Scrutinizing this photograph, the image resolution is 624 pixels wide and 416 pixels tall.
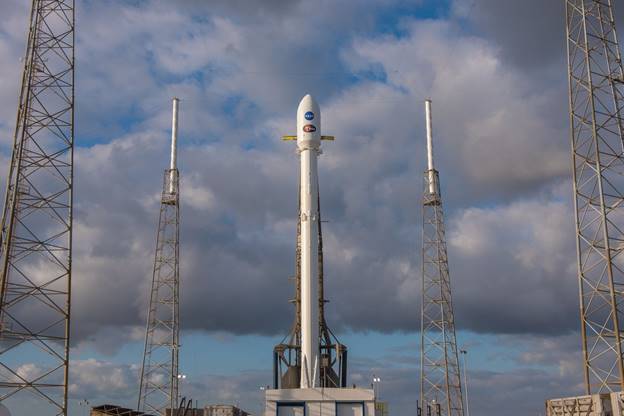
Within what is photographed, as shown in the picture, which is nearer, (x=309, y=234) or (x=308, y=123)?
(x=309, y=234)

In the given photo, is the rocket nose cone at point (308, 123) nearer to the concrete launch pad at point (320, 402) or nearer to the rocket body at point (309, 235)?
the rocket body at point (309, 235)

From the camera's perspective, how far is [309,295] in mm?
55406

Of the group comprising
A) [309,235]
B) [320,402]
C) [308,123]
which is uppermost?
[308,123]

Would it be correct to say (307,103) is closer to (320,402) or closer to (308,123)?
(308,123)

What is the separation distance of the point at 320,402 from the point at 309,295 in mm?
7986

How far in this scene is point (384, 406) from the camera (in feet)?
206

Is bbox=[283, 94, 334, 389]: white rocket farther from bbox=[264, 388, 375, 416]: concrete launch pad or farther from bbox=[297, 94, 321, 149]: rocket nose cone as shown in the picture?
bbox=[264, 388, 375, 416]: concrete launch pad

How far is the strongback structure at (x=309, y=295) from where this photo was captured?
181 feet

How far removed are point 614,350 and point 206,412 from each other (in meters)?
32.2

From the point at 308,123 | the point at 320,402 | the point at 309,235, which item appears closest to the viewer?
the point at 320,402

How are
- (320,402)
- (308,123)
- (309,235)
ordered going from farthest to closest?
(308,123), (309,235), (320,402)

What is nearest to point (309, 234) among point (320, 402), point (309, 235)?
point (309, 235)

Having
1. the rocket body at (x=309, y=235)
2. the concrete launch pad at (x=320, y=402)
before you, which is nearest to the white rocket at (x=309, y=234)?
the rocket body at (x=309, y=235)

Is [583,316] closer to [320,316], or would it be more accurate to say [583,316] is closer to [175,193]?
[320,316]
